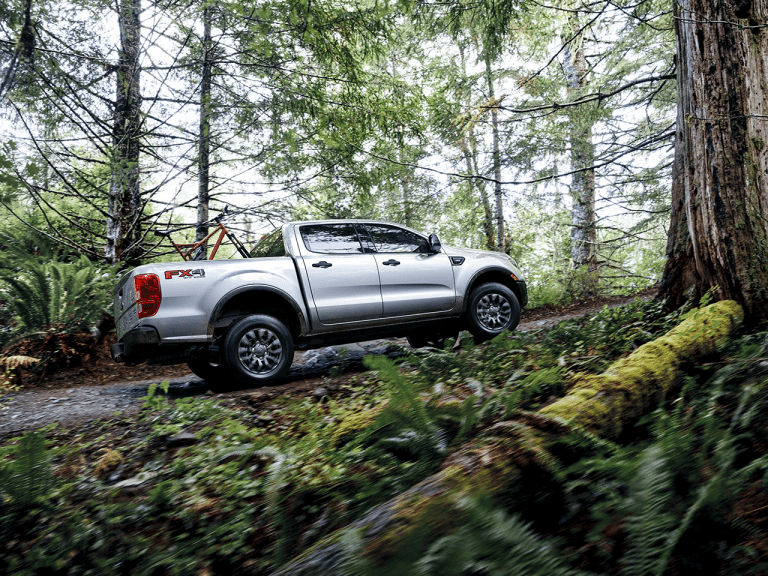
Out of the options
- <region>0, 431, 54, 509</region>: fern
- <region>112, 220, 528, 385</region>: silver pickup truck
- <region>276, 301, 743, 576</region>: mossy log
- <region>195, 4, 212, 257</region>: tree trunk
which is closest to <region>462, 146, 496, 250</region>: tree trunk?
<region>112, 220, 528, 385</region>: silver pickup truck

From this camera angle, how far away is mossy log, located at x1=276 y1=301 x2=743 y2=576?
1530 millimetres

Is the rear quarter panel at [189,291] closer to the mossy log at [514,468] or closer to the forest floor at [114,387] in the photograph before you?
the forest floor at [114,387]

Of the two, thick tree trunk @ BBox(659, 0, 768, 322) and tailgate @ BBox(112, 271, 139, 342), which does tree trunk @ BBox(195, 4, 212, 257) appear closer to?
tailgate @ BBox(112, 271, 139, 342)

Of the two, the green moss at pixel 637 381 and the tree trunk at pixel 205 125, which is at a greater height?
the tree trunk at pixel 205 125

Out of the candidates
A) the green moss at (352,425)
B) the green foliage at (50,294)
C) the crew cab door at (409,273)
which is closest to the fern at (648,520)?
the green moss at (352,425)

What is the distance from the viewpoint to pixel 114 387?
6.01 m

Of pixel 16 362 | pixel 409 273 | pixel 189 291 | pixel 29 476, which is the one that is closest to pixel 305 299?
pixel 189 291

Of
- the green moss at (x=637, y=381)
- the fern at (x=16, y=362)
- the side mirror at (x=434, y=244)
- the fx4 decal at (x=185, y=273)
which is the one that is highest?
the side mirror at (x=434, y=244)

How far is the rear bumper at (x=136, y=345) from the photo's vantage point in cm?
480

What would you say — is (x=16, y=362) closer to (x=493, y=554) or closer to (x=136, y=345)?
(x=136, y=345)

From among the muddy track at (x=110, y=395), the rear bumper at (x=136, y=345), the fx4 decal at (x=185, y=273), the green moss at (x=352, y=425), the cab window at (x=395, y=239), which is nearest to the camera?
the green moss at (x=352, y=425)

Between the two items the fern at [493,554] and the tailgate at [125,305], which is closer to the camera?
the fern at [493,554]

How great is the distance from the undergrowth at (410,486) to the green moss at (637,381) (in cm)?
11

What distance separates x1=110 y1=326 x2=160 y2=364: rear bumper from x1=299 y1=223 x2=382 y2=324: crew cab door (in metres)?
1.79
